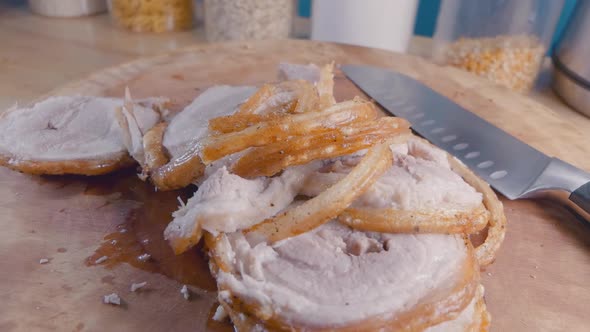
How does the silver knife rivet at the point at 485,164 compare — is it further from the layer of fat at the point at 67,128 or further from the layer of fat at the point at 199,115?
the layer of fat at the point at 67,128

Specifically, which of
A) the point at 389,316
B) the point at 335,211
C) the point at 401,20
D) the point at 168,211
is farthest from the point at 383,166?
the point at 401,20

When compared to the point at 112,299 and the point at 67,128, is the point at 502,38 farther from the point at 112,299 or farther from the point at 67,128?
the point at 112,299

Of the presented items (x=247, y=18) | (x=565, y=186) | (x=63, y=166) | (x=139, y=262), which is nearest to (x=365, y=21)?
(x=247, y=18)

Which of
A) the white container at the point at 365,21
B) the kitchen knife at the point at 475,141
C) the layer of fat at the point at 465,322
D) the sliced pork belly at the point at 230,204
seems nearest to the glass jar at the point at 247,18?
the white container at the point at 365,21

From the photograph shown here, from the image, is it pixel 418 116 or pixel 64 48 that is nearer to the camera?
pixel 418 116

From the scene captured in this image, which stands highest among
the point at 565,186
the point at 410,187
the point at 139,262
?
the point at 410,187

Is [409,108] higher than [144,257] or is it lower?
higher
